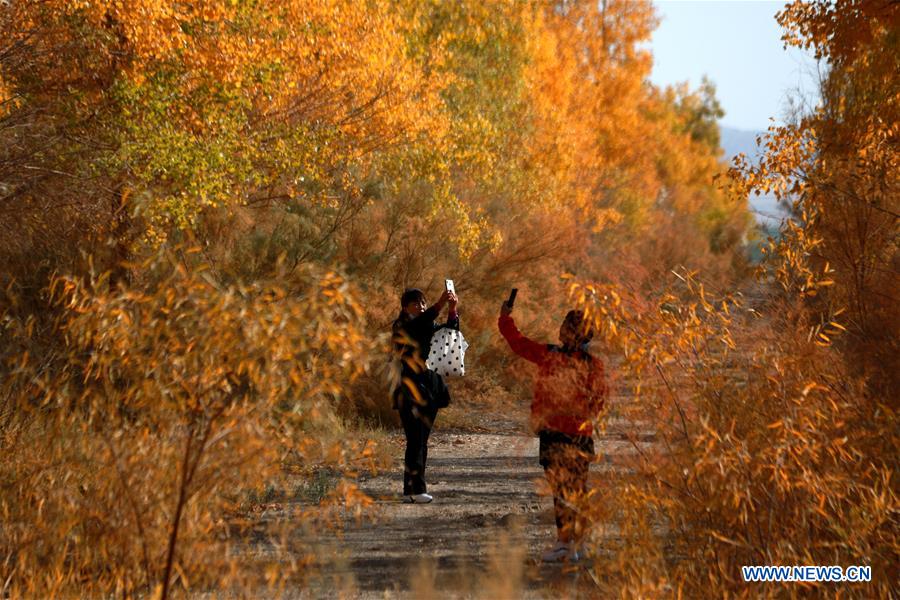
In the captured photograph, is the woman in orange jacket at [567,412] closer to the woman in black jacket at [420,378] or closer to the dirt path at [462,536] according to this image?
the dirt path at [462,536]

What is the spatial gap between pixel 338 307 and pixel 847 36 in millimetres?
8161

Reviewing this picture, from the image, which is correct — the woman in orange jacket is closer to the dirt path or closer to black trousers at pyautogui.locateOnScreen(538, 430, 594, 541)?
black trousers at pyautogui.locateOnScreen(538, 430, 594, 541)

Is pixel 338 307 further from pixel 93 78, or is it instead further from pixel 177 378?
pixel 93 78

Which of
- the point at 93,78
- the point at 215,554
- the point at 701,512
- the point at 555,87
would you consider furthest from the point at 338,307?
the point at 555,87

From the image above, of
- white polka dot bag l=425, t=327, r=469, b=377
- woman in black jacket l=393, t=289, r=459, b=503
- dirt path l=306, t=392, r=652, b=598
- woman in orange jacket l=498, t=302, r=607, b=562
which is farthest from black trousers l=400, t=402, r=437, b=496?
woman in orange jacket l=498, t=302, r=607, b=562

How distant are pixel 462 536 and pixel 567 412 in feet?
5.78

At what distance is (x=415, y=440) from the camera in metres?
9.11

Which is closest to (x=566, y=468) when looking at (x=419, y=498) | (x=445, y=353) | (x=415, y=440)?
(x=445, y=353)

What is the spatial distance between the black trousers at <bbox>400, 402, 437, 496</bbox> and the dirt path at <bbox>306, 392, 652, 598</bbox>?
7.4 inches

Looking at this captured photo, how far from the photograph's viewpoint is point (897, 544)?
5699 millimetres

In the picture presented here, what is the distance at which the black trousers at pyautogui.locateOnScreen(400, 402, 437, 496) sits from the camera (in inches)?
353

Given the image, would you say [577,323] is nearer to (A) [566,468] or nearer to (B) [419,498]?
(A) [566,468]

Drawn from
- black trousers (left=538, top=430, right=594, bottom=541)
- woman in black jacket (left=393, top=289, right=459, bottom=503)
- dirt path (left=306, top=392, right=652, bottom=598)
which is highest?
woman in black jacket (left=393, top=289, right=459, bottom=503)

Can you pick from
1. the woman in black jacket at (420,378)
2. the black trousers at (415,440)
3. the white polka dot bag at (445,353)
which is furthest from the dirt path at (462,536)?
the white polka dot bag at (445,353)
